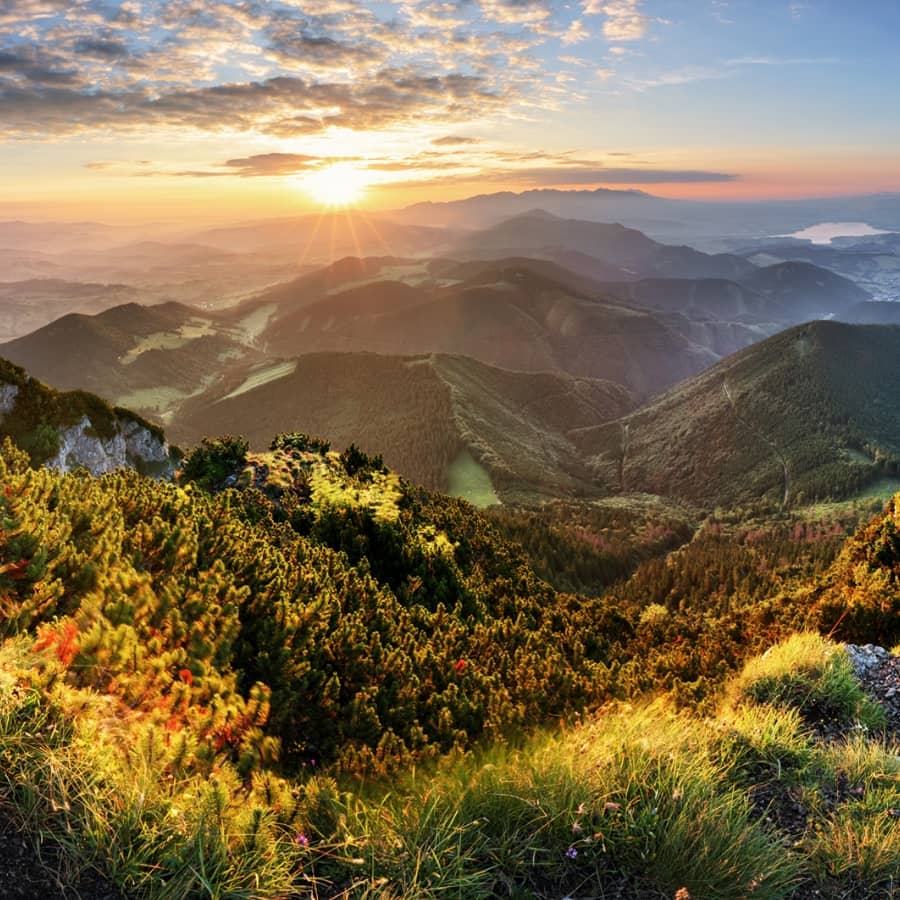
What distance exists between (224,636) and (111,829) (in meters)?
3.71

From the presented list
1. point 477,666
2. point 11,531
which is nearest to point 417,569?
point 477,666

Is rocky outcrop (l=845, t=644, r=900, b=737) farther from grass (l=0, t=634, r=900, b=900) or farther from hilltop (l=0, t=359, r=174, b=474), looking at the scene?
hilltop (l=0, t=359, r=174, b=474)

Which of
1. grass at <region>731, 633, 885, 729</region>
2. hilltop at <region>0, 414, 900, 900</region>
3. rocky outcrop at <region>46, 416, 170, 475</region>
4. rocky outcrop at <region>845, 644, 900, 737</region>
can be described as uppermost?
hilltop at <region>0, 414, 900, 900</region>

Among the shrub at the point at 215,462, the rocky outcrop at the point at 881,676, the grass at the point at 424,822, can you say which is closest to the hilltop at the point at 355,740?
the grass at the point at 424,822

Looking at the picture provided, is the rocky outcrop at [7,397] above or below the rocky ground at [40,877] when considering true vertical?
below

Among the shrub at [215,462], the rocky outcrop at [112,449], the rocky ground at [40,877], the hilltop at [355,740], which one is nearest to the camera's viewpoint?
the rocky ground at [40,877]

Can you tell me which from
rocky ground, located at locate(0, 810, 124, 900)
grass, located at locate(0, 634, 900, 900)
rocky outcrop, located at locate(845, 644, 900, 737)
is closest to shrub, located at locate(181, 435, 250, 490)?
grass, located at locate(0, 634, 900, 900)

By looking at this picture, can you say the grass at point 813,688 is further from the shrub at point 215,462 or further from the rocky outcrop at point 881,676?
the shrub at point 215,462

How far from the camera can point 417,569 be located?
1653 centimetres

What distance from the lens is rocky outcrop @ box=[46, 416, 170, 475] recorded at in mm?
48406

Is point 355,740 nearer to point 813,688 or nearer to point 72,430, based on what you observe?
point 813,688

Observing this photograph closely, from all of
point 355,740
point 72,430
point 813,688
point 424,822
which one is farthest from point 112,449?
point 424,822

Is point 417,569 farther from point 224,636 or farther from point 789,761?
point 789,761

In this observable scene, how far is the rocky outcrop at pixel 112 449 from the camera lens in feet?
159
